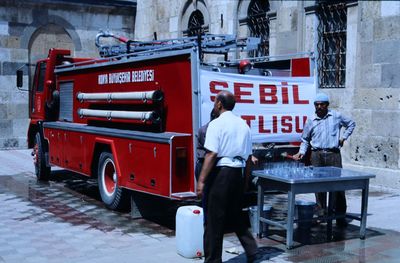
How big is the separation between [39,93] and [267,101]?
5.98m

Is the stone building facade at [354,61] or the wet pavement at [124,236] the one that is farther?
the stone building facade at [354,61]

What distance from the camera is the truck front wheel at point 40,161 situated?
11.8 meters

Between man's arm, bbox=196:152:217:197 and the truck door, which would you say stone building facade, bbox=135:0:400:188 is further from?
the truck door

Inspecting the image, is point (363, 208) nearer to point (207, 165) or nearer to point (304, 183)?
point (304, 183)

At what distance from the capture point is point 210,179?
5.50m

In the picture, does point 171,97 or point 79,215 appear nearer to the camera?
point 171,97

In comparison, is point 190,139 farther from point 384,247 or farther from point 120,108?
point 384,247

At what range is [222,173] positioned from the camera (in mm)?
5453

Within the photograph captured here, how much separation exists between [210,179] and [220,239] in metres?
0.59

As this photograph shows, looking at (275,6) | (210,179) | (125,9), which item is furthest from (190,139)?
(125,9)

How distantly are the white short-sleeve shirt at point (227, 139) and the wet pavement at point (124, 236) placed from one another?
1235 mm

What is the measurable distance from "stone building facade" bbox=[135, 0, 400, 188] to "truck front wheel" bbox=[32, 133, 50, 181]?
5.53 metres

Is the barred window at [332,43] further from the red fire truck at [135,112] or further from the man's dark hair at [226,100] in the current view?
the man's dark hair at [226,100]

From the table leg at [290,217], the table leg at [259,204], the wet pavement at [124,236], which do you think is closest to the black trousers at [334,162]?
the wet pavement at [124,236]
